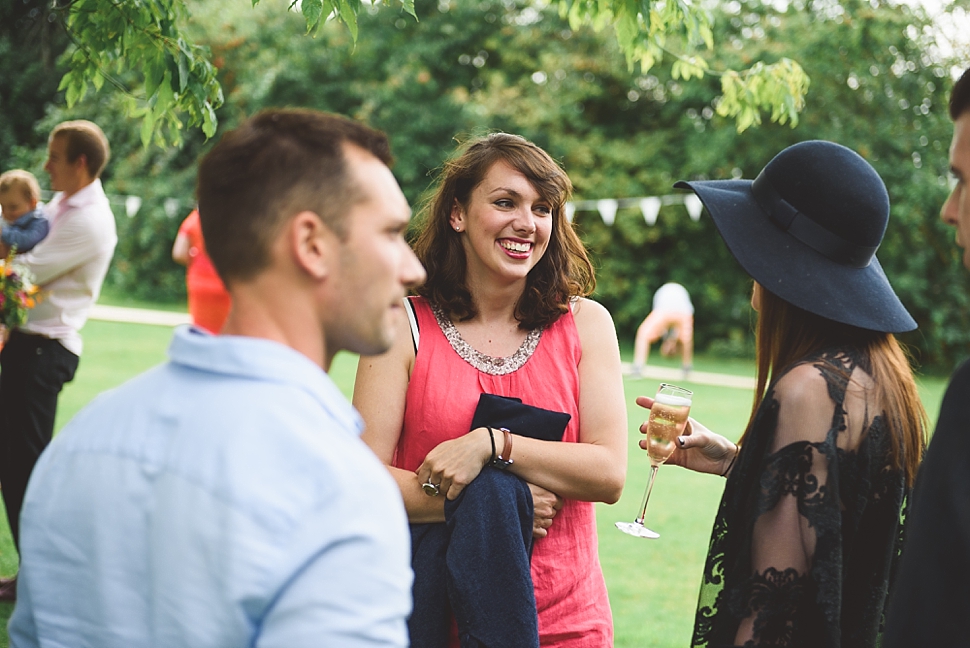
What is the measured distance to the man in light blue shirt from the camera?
1.02 m

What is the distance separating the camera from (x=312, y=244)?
3.97 feet

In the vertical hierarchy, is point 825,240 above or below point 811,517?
above

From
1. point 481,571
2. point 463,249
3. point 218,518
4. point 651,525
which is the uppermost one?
point 463,249

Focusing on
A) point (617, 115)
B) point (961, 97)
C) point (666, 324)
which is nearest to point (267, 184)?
point (961, 97)

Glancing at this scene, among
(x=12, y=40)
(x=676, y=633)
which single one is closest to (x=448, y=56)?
(x=12, y=40)

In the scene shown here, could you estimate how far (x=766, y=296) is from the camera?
1.95 m

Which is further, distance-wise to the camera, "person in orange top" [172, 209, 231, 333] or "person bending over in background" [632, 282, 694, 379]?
"person bending over in background" [632, 282, 694, 379]

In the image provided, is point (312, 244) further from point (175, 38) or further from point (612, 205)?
point (612, 205)

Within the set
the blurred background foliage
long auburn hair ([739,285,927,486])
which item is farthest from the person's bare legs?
long auburn hair ([739,285,927,486])

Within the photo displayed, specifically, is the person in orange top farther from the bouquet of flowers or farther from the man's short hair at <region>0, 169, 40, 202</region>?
the bouquet of flowers

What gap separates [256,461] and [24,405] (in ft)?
14.3

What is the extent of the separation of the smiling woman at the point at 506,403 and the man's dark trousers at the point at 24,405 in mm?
3147

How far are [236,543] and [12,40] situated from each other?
1168 inches

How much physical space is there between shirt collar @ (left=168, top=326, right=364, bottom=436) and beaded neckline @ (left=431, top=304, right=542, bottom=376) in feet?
4.18
